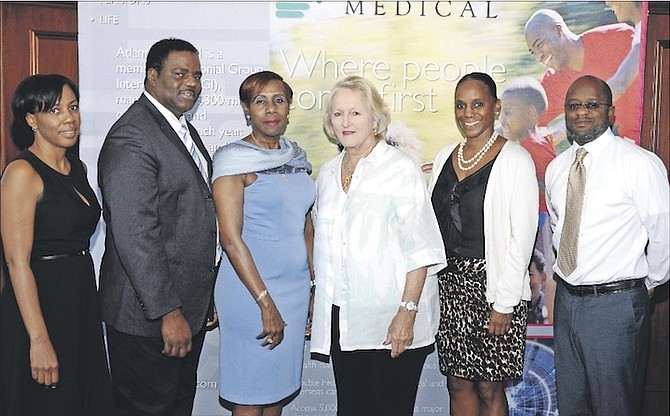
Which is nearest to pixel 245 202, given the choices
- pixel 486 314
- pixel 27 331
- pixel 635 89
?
pixel 27 331

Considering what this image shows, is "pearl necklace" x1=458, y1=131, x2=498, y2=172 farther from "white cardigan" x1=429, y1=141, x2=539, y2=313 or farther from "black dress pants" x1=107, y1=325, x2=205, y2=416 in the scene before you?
"black dress pants" x1=107, y1=325, x2=205, y2=416

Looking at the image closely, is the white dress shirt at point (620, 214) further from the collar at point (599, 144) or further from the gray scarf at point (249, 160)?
the gray scarf at point (249, 160)

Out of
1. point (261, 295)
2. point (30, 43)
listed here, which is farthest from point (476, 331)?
point (30, 43)

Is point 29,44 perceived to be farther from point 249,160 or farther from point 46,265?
point 249,160

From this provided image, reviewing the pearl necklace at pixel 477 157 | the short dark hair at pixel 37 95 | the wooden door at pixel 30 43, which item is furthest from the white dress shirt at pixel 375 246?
the wooden door at pixel 30 43

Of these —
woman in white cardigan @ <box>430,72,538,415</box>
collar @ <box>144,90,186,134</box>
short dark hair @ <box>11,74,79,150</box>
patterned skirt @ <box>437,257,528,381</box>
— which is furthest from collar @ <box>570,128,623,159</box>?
short dark hair @ <box>11,74,79,150</box>

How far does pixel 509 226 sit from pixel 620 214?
49cm

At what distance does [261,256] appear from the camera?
9.86ft

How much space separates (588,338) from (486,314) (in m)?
0.46

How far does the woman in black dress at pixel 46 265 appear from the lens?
270 cm

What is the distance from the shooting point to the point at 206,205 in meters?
2.89

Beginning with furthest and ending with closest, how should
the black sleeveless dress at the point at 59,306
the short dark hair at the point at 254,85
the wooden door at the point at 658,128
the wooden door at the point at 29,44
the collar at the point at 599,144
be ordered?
the wooden door at the point at 658,128 → the wooden door at the point at 29,44 → the collar at the point at 599,144 → the short dark hair at the point at 254,85 → the black sleeveless dress at the point at 59,306

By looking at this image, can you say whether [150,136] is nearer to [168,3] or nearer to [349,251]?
[349,251]

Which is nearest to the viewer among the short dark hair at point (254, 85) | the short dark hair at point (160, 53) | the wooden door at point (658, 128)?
the short dark hair at point (160, 53)
